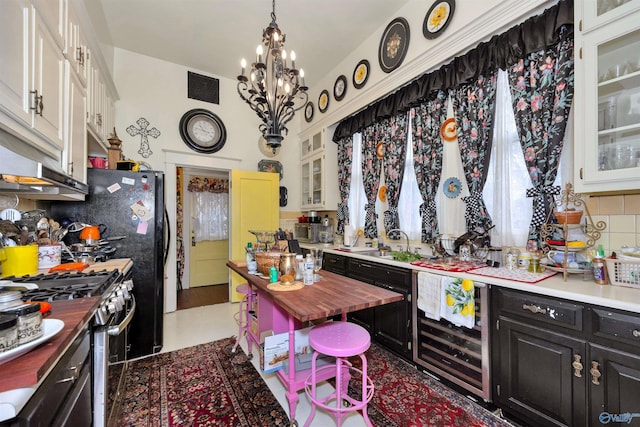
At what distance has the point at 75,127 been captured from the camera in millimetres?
1990

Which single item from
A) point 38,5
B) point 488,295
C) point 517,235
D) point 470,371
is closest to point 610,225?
point 517,235

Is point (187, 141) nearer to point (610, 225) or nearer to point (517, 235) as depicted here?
point (517, 235)

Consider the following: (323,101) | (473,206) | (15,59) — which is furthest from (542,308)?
(323,101)

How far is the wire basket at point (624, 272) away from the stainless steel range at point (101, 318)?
2.68 meters

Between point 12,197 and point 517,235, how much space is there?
379cm

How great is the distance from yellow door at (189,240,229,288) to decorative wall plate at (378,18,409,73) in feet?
14.2

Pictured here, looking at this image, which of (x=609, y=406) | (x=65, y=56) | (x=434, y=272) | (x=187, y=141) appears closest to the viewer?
(x=609, y=406)

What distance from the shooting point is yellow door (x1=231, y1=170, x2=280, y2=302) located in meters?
4.10

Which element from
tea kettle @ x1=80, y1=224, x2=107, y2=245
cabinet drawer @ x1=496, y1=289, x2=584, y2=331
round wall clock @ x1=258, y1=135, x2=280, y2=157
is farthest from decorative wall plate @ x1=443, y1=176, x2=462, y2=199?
tea kettle @ x1=80, y1=224, x2=107, y2=245

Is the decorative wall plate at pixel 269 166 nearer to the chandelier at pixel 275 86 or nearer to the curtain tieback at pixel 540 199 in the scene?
the chandelier at pixel 275 86

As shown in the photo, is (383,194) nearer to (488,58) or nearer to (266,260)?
(488,58)

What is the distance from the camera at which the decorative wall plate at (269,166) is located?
4.50 meters

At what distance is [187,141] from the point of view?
3959 mm

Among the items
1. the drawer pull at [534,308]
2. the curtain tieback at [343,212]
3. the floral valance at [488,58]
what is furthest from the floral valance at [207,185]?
the drawer pull at [534,308]
